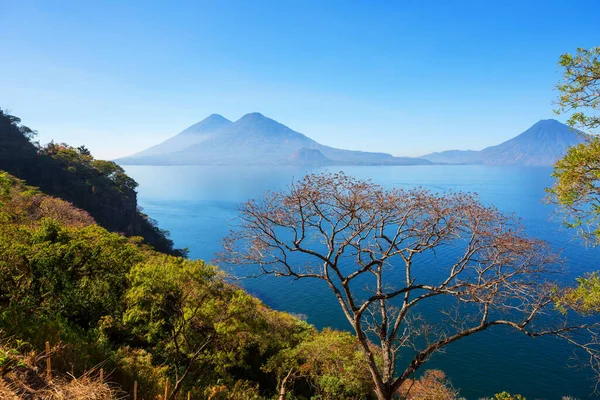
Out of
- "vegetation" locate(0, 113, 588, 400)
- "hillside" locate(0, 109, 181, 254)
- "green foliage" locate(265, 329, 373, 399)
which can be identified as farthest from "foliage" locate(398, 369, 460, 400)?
"hillside" locate(0, 109, 181, 254)

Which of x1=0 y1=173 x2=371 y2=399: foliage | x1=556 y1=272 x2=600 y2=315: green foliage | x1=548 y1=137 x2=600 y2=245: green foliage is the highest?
x1=548 y1=137 x2=600 y2=245: green foliage

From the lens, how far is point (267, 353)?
19.5 meters

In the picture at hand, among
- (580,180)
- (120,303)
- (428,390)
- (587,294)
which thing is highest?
(580,180)

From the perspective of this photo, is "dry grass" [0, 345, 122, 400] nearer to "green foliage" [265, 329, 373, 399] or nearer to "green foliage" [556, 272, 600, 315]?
"green foliage" [556, 272, 600, 315]

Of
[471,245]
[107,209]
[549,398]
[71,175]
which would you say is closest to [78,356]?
[471,245]

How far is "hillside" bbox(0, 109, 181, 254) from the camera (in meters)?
47.8

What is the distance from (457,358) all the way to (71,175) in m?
57.8

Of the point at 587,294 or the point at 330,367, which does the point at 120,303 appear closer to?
the point at 330,367

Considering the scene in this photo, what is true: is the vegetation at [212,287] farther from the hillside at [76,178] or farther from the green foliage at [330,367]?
the hillside at [76,178]

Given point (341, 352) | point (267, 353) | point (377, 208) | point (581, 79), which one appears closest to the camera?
point (581, 79)

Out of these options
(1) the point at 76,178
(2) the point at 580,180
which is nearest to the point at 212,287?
(2) the point at 580,180

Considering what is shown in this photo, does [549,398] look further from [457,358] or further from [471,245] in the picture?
[471,245]

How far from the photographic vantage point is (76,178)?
166ft

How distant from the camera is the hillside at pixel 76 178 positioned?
4775 cm
